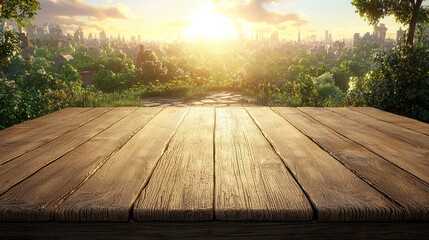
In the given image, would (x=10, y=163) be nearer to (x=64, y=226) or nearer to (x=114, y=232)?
(x=64, y=226)

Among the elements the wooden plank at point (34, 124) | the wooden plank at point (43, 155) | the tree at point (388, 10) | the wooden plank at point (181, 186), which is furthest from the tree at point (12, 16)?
the tree at point (388, 10)

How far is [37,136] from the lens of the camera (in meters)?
1.72

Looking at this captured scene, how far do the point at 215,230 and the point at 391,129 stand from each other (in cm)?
155

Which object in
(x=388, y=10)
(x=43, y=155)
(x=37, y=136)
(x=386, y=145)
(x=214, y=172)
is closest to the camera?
(x=214, y=172)

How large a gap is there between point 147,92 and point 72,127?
812 cm

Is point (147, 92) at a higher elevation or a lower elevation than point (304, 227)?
lower

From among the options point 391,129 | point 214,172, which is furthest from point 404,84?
point 214,172

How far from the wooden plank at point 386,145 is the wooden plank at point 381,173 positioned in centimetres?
5

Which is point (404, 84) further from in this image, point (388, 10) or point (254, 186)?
point (388, 10)

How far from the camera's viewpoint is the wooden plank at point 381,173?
882mm

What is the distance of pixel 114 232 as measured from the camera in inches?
34.3

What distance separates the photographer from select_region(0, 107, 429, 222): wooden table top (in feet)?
2.80

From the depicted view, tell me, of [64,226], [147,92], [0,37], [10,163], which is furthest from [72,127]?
[147,92]

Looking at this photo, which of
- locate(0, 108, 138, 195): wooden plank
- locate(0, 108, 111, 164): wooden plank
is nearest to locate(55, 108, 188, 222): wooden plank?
locate(0, 108, 138, 195): wooden plank
